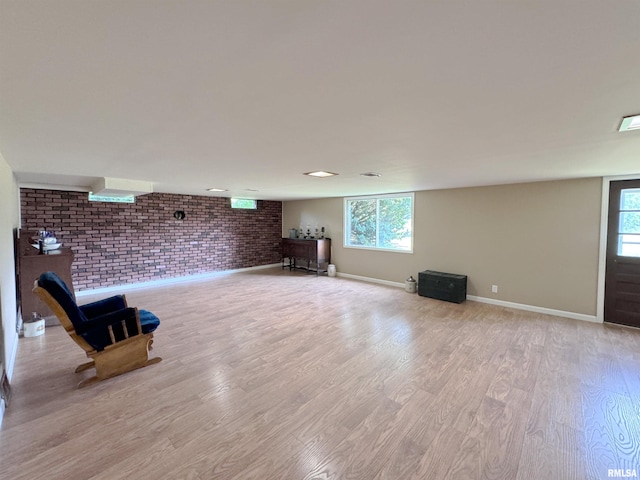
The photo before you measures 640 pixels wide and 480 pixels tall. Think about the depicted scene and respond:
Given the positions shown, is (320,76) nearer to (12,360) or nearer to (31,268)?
(12,360)

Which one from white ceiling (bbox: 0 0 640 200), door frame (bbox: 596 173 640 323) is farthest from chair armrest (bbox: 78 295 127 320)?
door frame (bbox: 596 173 640 323)

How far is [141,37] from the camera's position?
3.12ft

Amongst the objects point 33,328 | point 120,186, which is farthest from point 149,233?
point 33,328

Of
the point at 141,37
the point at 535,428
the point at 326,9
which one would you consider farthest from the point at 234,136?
the point at 535,428

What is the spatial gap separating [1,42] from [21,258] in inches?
149

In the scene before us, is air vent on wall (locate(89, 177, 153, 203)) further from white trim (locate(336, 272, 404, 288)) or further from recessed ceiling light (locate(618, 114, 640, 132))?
recessed ceiling light (locate(618, 114, 640, 132))

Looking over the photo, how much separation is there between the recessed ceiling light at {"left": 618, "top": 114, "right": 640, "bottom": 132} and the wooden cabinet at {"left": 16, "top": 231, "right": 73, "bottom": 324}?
18.8ft

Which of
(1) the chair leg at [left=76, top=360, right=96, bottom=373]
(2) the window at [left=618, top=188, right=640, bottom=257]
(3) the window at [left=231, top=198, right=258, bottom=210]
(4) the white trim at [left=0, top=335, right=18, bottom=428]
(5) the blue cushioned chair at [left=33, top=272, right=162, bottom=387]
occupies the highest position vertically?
(3) the window at [left=231, top=198, right=258, bottom=210]

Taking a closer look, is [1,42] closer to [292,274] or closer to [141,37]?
[141,37]

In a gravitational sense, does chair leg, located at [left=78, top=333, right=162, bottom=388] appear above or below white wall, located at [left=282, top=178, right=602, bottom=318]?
below

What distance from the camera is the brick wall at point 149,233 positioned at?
5016 millimetres

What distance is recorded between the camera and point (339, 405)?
2.17 meters

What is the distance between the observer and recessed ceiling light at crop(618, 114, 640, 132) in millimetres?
1667

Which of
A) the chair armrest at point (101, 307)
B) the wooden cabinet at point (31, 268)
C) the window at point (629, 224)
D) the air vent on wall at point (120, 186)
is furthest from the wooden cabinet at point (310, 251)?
the window at point (629, 224)
